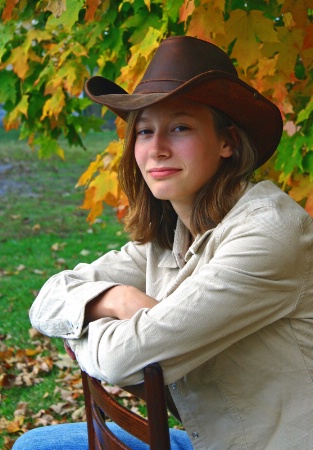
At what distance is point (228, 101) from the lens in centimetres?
210

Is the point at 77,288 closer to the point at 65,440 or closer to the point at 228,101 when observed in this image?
the point at 65,440

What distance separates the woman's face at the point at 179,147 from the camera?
2088 millimetres

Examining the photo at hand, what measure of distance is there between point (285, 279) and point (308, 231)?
152 millimetres

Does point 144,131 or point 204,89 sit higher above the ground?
point 204,89

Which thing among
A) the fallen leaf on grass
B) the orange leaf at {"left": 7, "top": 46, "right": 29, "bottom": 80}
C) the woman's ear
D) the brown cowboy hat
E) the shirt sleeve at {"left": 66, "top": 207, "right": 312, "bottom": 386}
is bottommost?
the fallen leaf on grass

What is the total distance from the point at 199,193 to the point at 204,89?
29cm

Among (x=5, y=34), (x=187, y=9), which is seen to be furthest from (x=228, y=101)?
(x=5, y=34)

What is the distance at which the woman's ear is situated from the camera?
7.14 feet

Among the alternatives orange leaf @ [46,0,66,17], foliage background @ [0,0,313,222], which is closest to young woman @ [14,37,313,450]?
orange leaf @ [46,0,66,17]

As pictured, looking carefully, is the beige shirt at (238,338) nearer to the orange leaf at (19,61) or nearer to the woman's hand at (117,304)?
the woman's hand at (117,304)

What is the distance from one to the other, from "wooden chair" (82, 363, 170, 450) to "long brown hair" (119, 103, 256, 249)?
551 mm

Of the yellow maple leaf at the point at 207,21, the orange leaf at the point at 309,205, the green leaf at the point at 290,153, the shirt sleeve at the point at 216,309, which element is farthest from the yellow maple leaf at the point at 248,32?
the shirt sleeve at the point at 216,309

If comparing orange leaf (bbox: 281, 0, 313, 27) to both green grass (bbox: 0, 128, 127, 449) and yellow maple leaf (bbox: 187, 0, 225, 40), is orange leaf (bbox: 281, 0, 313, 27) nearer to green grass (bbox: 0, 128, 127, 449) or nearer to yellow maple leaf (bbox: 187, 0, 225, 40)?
yellow maple leaf (bbox: 187, 0, 225, 40)

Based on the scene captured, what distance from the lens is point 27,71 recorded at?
4.51 meters
